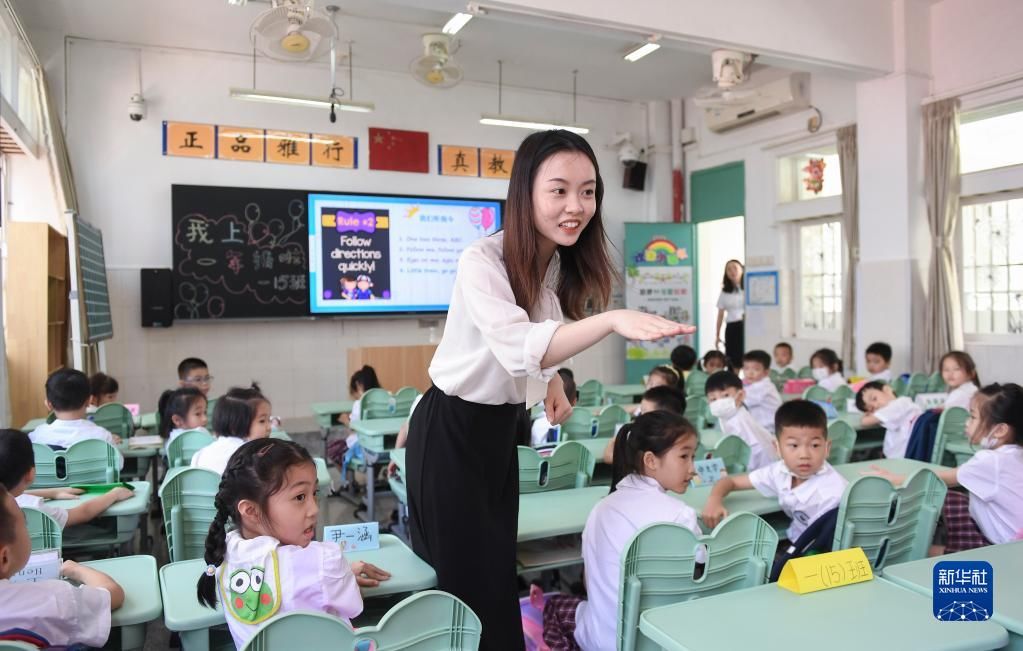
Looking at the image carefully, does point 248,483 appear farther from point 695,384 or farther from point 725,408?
point 695,384

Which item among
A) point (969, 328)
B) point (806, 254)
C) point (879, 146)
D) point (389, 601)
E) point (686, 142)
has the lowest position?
point (389, 601)

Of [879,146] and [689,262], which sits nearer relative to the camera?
[879,146]

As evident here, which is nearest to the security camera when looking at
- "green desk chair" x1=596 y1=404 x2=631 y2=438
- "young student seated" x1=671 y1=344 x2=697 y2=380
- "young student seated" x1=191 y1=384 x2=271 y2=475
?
"young student seated" x1=191 y1=384 x2=271 y2=475

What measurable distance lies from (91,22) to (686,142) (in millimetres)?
6926

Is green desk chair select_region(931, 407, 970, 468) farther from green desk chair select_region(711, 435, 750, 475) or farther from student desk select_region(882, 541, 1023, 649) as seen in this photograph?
student desk select_region(882, 541, 1023, 649)

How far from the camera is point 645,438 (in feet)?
7.51

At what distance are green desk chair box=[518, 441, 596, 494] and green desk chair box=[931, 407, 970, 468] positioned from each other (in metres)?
2.03

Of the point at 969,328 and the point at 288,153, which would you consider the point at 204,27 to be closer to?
the point at 288,153

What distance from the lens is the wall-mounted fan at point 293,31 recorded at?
443cm

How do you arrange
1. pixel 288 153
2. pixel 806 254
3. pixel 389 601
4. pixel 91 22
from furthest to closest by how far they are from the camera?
pixel 806 254
pixel 288 153
pixel 91 22
pixel 389 601

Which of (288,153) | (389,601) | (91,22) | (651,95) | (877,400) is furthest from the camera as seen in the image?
(651,95)

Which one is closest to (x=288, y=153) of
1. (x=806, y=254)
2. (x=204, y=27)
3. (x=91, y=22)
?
(x=204, y=27)

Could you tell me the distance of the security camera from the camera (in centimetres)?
729

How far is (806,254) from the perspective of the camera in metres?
8.74
